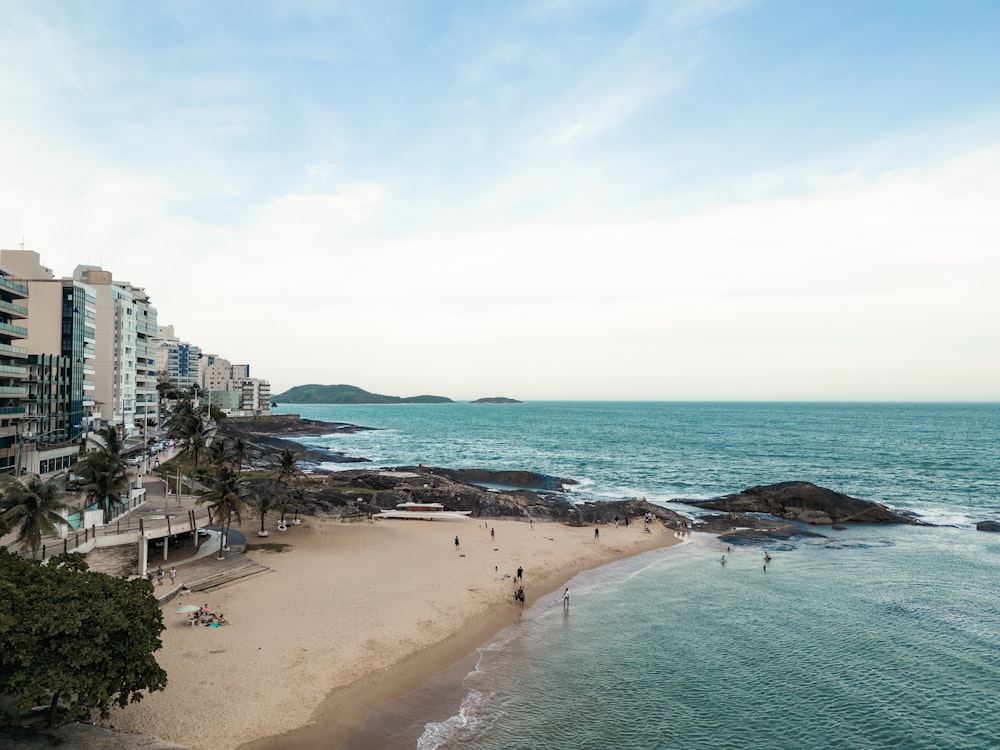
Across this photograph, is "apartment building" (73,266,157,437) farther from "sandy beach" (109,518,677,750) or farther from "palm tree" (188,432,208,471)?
"sandy beach" (109,518,677,750)

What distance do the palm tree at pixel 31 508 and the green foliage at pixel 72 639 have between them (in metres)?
10.1

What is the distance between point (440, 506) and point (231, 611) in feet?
133

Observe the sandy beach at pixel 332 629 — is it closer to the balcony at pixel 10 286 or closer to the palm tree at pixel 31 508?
the palm tree at pixel 31 508

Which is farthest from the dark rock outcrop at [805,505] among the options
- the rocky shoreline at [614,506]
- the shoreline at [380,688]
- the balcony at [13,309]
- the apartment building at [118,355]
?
the apartment building at [118,355]

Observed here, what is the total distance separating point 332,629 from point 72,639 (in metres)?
17.5

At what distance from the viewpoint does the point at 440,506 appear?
77500 mm

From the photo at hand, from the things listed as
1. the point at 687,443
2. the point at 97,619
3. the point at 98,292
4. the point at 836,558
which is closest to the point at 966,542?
the point at 836,558

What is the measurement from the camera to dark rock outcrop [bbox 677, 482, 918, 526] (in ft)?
256

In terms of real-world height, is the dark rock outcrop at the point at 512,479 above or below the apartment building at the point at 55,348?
below

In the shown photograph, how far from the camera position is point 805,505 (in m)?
83.0

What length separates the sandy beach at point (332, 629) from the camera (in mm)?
26719

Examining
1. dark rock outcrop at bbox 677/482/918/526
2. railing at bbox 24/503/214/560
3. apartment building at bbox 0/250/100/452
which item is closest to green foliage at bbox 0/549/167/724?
railing at bbox 24/503/214/560

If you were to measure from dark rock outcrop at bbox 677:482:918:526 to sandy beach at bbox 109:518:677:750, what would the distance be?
96.5 ft

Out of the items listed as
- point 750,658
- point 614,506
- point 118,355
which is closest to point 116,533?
point 750,658
